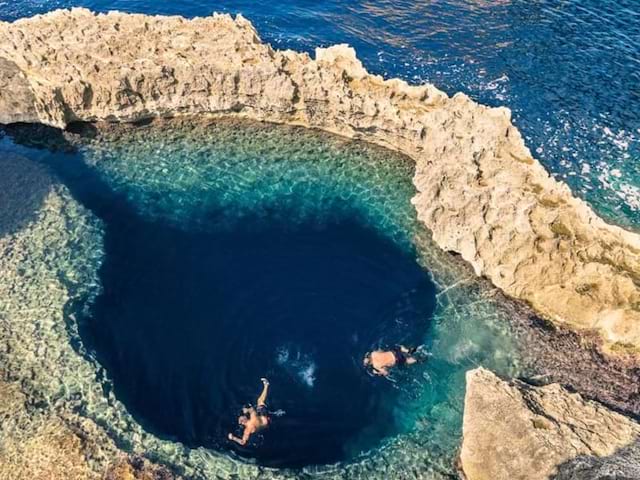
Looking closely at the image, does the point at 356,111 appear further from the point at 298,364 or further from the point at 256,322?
the point at 298,364

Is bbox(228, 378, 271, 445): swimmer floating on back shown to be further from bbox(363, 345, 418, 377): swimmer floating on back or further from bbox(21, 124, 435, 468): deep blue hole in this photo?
bbox(363, 345, 418, 377): swimmer floating on back

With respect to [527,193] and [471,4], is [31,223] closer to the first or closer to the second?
[527,193]

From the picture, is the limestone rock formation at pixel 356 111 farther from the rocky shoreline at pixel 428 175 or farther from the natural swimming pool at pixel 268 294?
the natural swimming pool at pixel 268 294

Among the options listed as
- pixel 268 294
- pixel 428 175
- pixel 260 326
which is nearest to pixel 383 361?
pixel 260 326

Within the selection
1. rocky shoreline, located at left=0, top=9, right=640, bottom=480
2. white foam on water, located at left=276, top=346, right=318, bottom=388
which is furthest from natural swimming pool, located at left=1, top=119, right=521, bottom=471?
rocky shoreline, located at left=0, top=9, right=640, bottom=480

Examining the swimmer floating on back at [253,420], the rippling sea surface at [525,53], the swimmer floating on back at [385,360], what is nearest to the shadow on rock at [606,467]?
the swimmer floating on back at [385,360]

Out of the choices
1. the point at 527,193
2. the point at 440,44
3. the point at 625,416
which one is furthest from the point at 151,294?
the point at 440,44
